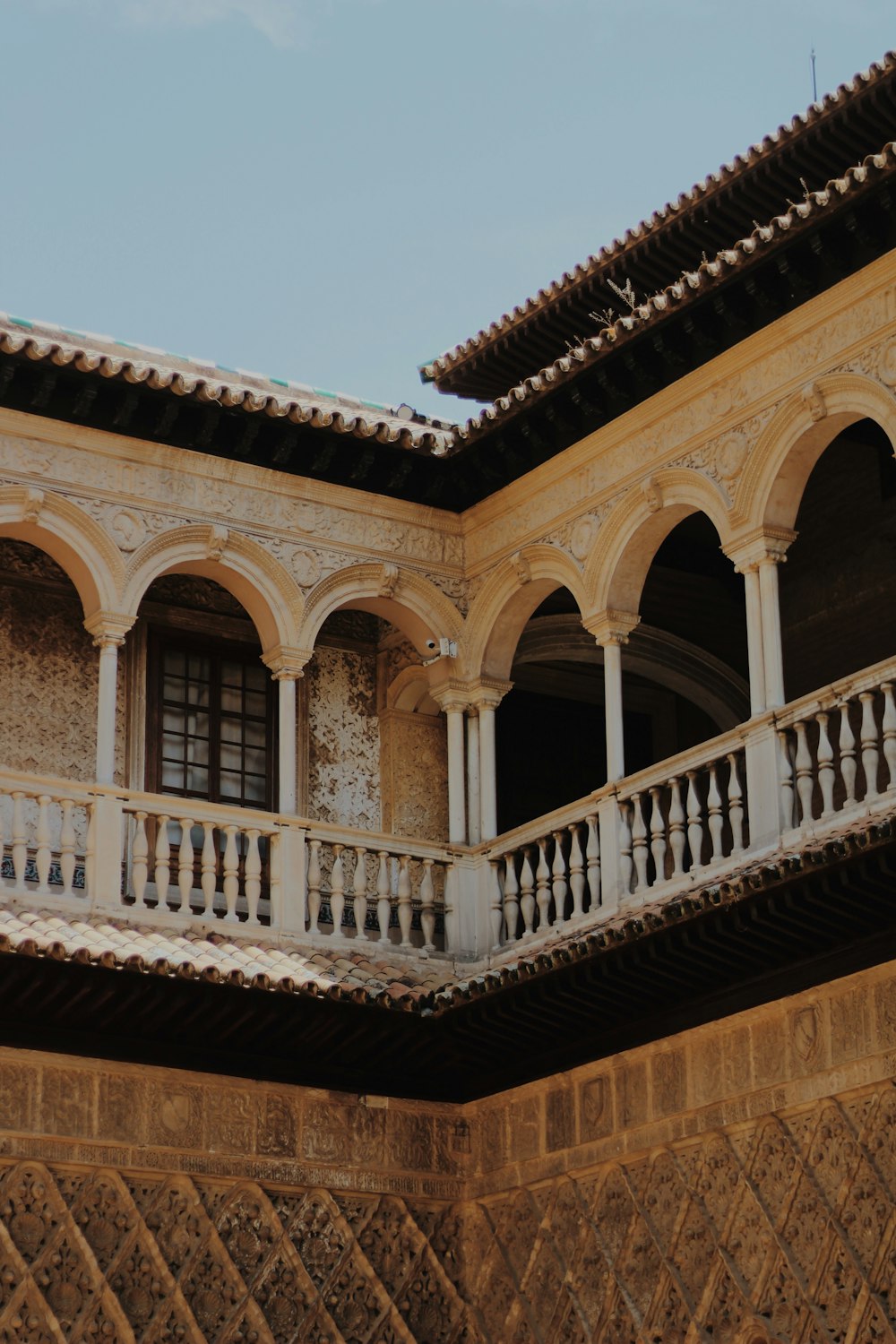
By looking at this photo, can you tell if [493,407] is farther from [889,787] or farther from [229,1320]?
[229,1320]

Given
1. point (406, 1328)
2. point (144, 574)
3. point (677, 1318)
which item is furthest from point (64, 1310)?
point (144, 574)

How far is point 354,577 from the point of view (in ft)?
41.1

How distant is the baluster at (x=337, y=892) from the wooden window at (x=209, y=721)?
3.23 ft

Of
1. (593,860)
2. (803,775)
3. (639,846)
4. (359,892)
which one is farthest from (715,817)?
(359,892)

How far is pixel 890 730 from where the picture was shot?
9.96 metres

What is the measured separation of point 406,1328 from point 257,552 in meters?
3.63

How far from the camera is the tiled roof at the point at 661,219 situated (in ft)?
40.1

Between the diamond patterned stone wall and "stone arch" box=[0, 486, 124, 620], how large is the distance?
2.68 metres

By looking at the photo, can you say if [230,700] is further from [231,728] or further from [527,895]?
[527,895]

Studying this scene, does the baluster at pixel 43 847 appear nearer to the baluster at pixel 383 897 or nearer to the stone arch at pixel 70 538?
the stone arch at pixel 70 538

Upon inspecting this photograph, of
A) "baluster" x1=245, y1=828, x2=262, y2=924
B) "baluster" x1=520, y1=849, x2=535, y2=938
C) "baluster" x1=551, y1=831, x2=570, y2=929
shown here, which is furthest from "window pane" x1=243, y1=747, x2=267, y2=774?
"baluster" x1=551, y1=831, x2=570, y2=929

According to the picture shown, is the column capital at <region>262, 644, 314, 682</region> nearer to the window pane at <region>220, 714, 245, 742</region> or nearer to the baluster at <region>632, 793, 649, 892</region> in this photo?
the window pane at <region>220, 714, 245, 742</region>

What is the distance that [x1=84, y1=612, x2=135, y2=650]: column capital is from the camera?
1175cm

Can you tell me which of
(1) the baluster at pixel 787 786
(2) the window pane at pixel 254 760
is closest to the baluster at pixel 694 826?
(1) the baluster at pixel 787 786
